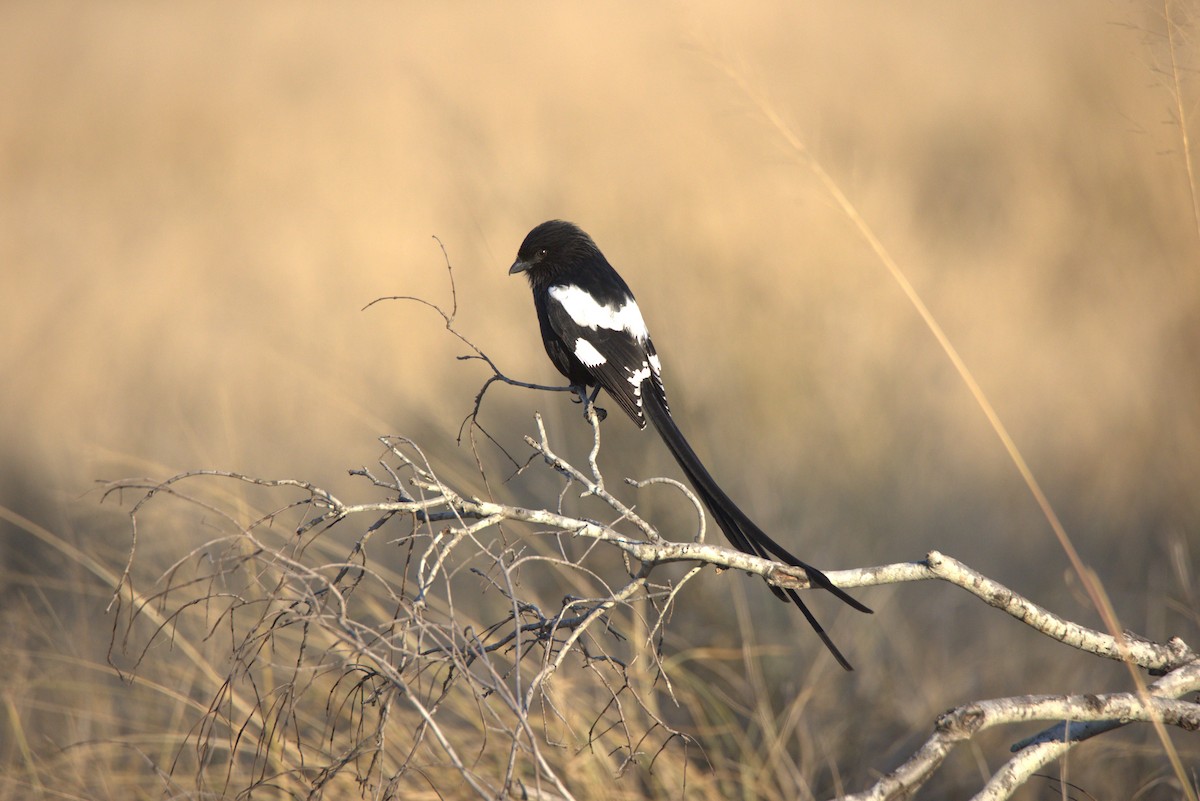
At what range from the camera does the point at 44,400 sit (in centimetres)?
628

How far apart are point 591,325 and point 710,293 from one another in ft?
7.57

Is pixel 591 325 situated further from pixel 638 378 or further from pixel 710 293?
pixel 710 293

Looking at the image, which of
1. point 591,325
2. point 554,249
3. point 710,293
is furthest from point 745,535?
point 710,293

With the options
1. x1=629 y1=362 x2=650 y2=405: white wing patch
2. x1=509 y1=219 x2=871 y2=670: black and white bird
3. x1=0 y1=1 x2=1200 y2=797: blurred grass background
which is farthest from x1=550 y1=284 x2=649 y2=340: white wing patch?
x1=0 y1=1 x2=1200 y2=797: blurred grass background

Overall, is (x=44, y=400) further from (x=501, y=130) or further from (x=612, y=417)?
(x=612, y=417)

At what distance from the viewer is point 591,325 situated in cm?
290

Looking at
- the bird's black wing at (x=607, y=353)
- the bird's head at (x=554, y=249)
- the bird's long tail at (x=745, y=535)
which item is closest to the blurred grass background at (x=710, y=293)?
→ the bird's black wing at (x=607, y=353)

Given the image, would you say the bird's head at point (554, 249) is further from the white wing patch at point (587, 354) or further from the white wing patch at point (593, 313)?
the white wing patch at point (587, 354)

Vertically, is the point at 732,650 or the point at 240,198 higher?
the point at 240,198

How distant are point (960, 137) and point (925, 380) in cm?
212

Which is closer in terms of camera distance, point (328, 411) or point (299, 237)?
point (328, 411)

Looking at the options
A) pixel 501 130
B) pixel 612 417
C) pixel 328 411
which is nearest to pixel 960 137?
pixel 501 130

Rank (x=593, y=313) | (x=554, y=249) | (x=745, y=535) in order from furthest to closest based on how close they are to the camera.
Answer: (x=554, y=249), (x=593, y=313), (x=745, y=535)

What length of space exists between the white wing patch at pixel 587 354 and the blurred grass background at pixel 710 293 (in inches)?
14.2
